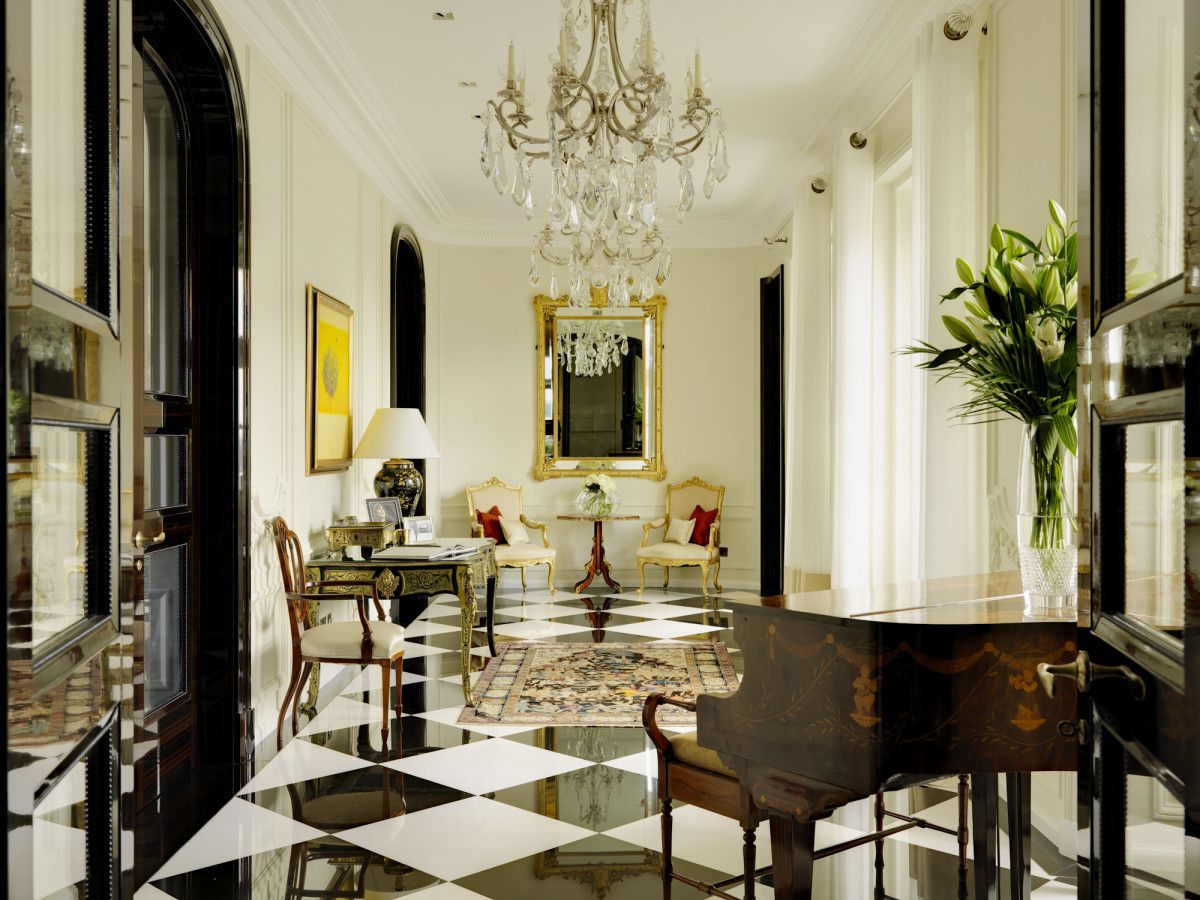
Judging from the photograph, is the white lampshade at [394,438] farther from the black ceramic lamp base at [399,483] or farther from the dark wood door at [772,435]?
the dark wood door at [772,435]

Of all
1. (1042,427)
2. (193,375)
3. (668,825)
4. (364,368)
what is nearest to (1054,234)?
(1042,427)

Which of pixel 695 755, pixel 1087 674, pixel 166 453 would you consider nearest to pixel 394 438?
pixel 166 453

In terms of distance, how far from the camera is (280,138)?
454 cm

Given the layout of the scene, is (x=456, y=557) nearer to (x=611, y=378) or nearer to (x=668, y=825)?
(x=668, y=825)

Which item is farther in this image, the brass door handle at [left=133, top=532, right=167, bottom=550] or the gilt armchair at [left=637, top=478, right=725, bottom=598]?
the gilt armchair at [left=637, top=478, right=725, bottom=598]

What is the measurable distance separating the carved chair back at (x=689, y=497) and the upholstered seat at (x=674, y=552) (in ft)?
1.36

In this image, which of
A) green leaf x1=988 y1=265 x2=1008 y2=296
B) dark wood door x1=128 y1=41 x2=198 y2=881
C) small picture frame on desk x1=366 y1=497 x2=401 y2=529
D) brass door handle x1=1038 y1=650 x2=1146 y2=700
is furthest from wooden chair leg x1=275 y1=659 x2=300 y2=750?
brass door handle x1=1038 y1=650 x2=1146 y2=700

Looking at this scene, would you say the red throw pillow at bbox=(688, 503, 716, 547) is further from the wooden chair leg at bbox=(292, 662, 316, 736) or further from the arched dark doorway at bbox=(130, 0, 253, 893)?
the arched dark doorway at bbox=(130, 0, 253, 893)

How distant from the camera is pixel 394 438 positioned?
18.8 feet

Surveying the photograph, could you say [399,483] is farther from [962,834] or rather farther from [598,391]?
[962,834]

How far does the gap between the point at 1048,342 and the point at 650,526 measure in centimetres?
638

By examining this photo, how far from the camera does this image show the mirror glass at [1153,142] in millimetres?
1136

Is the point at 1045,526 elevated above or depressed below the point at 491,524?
above

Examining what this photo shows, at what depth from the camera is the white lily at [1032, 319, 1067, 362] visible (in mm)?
2242
